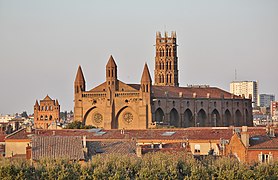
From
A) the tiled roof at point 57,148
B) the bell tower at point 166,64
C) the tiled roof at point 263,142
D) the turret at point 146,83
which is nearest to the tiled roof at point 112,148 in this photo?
the tiled roof at point 57,148

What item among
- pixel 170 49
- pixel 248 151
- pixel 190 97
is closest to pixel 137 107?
pixel 190 97

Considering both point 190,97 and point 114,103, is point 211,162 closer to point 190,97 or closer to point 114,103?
point 114,103

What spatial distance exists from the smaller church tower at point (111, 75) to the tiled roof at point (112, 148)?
283 ft

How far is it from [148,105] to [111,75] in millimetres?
9333

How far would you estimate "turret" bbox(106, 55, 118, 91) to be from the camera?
152 metres

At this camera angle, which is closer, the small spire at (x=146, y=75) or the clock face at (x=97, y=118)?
the small spire at (x=146, y=75)

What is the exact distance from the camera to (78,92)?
15588cm

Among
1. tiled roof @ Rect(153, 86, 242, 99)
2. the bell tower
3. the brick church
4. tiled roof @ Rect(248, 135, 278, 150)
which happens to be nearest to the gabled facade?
the brick church

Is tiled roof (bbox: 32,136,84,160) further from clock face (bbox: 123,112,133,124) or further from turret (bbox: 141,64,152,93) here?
turret (bbox: 141,64,152,93)

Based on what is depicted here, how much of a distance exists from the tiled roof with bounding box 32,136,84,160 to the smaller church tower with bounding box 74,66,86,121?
303 feet

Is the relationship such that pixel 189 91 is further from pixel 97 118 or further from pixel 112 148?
pixel 112 148

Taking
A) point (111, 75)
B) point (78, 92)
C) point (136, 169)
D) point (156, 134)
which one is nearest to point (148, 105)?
point (111, 75)

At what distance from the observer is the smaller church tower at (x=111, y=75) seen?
152125 millimetres

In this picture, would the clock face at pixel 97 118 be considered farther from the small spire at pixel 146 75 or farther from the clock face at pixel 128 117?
the small spire at pixel 146 75
